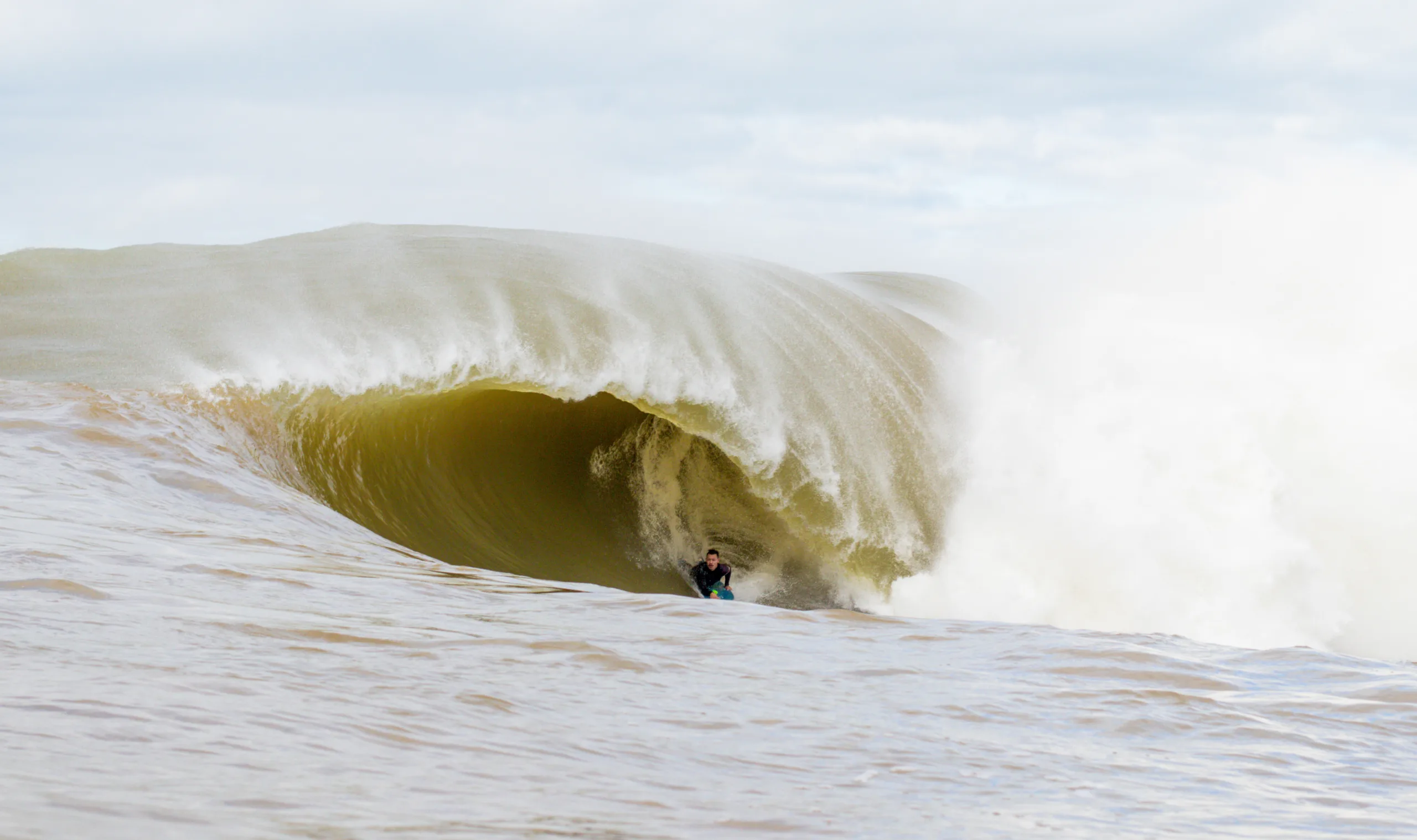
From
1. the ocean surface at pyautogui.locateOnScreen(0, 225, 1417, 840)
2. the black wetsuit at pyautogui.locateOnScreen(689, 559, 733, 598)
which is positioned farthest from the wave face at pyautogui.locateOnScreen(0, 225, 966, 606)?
the black wetsuit at pyautogui.locateOnScreen(689, 559, 733, 598)

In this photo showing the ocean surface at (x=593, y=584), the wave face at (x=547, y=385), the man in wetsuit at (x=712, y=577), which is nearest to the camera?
the ocean surface at (x=593, y=584)

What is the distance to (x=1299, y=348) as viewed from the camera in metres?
12.5

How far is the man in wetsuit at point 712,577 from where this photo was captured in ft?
33.3

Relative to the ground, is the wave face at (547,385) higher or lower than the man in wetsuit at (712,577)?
higher

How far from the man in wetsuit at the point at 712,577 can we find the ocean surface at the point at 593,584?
115 centimetres

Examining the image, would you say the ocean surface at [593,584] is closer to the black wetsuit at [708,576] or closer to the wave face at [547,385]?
the wave face at [547,385]

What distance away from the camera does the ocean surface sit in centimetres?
234

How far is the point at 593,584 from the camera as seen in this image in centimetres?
759

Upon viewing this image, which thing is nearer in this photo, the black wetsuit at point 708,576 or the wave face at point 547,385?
the wave face at point 547,385

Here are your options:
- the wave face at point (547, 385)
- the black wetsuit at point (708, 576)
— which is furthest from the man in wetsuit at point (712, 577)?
the wave face at point (547, 385)

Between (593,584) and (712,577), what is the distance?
275cm

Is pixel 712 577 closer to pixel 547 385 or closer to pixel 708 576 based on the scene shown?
pixel 708 576

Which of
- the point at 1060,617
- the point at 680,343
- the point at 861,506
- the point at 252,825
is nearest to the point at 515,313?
the point at 680,343

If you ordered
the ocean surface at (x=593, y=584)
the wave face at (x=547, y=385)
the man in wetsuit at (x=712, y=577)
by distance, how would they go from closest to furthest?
the ocean surface at (x=593, y=584) → the wave face at (x=547, y=385) → the man in wetsuit at (x=712, y=577)
